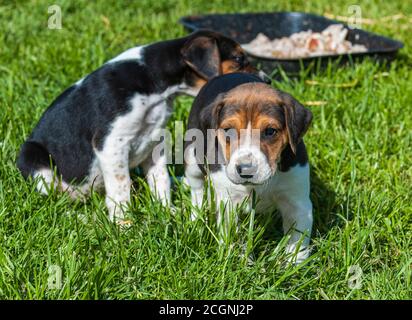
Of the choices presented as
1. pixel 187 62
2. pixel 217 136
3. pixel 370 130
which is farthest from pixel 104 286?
pixel 370 130

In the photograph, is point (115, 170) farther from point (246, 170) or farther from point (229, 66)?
point (246, 170)

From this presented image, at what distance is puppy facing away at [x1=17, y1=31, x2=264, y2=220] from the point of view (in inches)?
219

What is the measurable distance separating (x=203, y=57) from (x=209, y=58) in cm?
5

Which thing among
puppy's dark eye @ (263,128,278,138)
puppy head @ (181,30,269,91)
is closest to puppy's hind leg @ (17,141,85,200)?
puppy head @ (181,30,269,91)

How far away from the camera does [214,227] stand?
4.68 m

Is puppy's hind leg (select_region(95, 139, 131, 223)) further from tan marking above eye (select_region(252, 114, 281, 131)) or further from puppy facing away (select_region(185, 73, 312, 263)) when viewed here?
tan marking above eye (select_region(252, 114, 281, 131))

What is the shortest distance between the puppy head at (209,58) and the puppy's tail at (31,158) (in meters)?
1.23

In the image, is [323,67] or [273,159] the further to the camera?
[323,67]

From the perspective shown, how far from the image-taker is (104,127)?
554cm

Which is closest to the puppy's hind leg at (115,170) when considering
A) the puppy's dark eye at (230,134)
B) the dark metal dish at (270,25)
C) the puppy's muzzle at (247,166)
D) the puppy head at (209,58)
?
the puppy head at (209,58)
